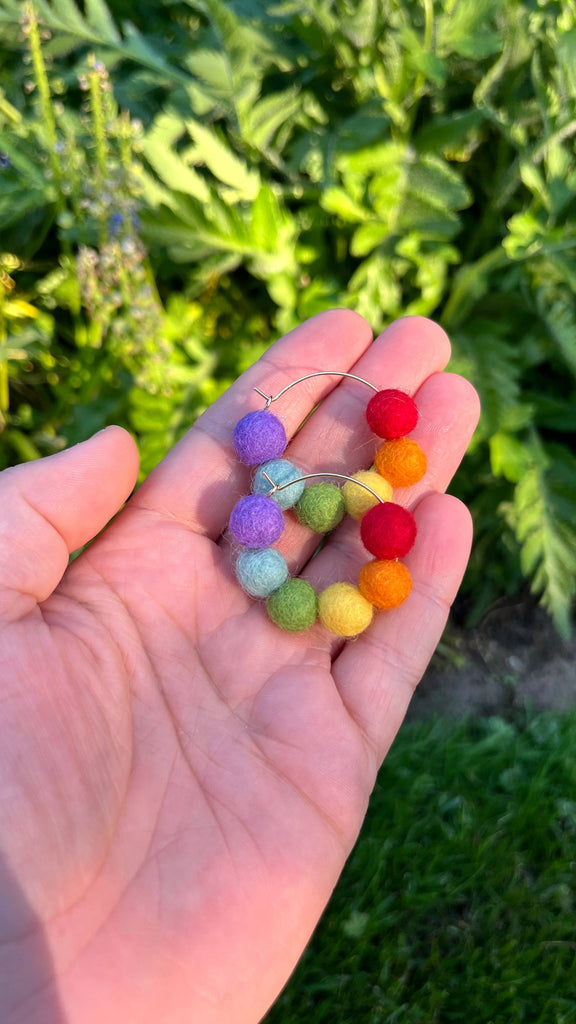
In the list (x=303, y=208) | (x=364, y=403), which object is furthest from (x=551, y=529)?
(x=303, y=208)

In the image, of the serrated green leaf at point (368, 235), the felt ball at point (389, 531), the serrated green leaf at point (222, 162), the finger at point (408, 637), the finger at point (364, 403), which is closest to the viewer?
the finger at point (408, 637)

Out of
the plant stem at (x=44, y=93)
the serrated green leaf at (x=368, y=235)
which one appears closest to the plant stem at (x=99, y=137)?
the plant stem at (x=44, y=93)

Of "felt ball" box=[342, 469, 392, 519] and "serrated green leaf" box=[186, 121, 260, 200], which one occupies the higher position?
"serrated green leaf" box=[186, 121, 260, 200]

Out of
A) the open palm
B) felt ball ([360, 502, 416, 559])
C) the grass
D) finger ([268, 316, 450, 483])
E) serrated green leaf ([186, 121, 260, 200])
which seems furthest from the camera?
serrated green leaf ([186, 121, 260, 200])

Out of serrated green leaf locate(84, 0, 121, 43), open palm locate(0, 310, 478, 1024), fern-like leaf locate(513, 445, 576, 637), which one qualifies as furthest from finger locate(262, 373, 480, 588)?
serrated green leaf locate(84, 0, 121, 43)

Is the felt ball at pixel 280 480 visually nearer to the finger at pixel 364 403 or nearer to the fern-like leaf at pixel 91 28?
the finger at pixel 364 403

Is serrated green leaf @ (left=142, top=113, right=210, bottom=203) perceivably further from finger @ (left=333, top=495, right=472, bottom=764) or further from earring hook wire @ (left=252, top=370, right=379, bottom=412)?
finger @ (left=333, top=495, right=472, bottom=764)

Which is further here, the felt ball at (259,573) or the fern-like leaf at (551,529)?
the fern-like leaf at (551,529)
